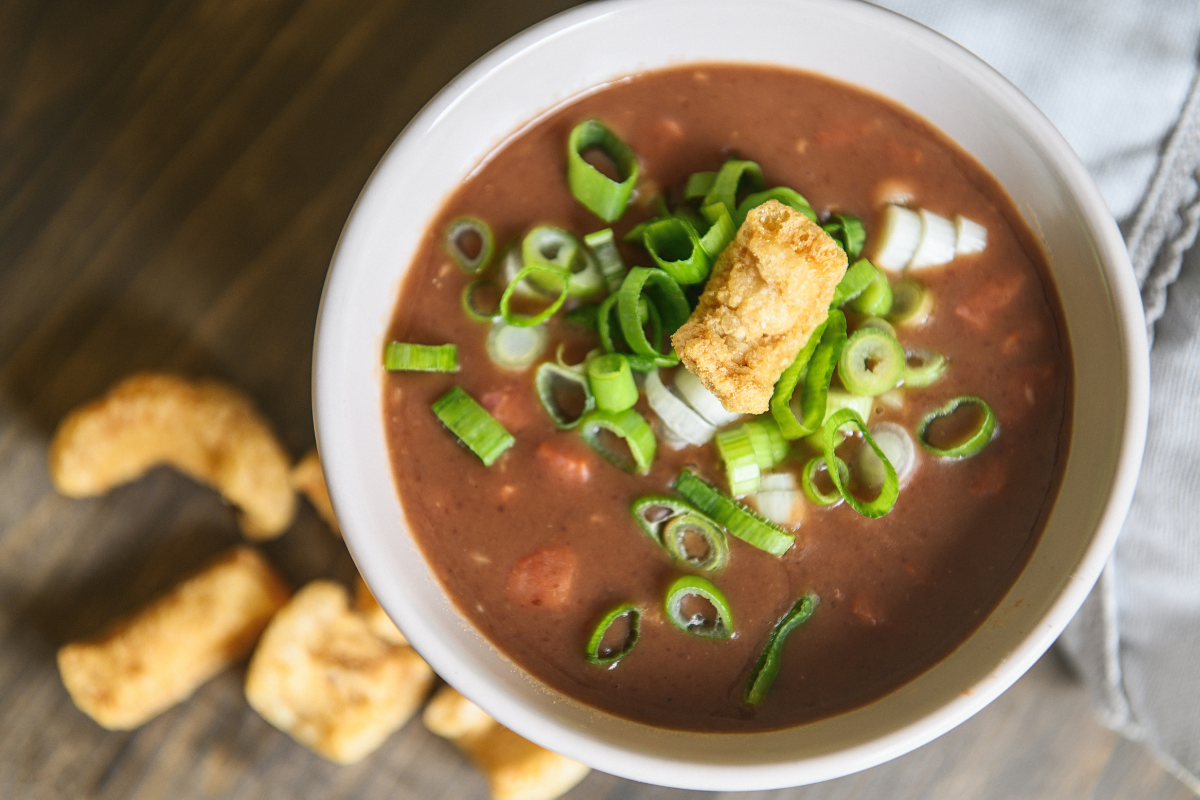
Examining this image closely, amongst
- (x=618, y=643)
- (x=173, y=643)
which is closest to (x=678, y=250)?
(x=618, y=643)

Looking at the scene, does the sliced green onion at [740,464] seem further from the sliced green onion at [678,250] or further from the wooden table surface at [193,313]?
the wooden table surface at [193,313]

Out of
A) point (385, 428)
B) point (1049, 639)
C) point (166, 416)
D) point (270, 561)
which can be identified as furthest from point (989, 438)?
point (166, 416)

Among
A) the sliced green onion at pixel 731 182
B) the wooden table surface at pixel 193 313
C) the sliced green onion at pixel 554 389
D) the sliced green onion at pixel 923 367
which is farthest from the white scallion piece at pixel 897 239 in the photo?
the wooden table surface at pixel 193 313

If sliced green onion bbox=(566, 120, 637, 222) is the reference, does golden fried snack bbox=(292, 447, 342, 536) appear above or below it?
below

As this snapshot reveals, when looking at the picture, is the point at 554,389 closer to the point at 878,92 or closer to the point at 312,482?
the point at 312,482

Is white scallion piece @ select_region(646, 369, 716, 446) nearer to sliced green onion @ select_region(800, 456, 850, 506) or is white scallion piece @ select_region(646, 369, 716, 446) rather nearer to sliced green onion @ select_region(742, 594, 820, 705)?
sliced green onion @ select_region(800, 456, 850, 506)

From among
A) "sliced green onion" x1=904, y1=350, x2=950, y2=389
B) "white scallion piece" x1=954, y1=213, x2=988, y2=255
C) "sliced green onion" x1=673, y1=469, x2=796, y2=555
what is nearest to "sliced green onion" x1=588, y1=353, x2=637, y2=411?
"sliced green onion" x1=673, y1=469, x2=796, y2=555
